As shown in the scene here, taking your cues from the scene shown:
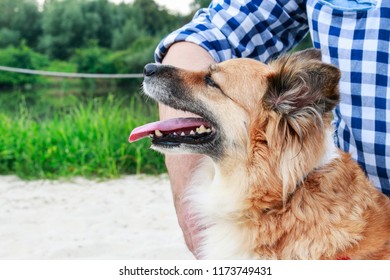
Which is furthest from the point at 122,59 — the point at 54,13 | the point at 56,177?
the point at 56,177

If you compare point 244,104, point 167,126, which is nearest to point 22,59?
point 167,126

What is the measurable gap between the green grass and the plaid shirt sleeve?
410 centimetres

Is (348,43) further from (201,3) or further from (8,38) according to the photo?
(8,38)

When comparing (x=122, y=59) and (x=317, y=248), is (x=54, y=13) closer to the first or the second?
(x=122, y=59)

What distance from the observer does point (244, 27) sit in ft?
9.60

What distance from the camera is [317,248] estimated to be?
7.32ft

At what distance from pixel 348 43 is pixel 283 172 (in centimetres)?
71

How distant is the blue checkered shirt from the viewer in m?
2.54

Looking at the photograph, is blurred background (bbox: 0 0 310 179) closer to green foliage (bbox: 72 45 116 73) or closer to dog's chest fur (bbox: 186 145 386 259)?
green foliage (bbox: 72 45 116 73)

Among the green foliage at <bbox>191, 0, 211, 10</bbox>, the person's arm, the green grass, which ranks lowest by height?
the green foliage at <bbox>191, 0, 211, 10</bbox>

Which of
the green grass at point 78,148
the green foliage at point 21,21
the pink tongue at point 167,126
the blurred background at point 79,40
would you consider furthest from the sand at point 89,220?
the green foliage at point 21,21

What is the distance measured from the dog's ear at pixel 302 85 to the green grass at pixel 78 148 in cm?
463

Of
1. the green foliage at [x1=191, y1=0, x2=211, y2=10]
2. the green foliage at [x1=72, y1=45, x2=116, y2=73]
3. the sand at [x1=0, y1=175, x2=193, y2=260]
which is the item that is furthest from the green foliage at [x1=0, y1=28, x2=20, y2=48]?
the sand at [x1=0, y1=175, x2=193, y2=260]
